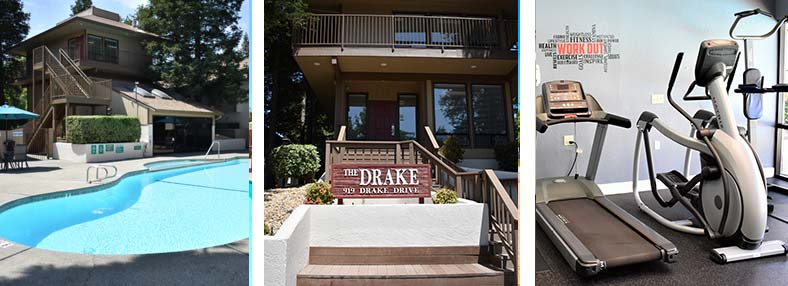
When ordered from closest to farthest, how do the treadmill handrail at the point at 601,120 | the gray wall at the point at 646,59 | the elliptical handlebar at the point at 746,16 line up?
the treadmill handrail at the point at 601,120 → the gray wall at the point at 646,59 → the elliptical handlebar at the point at 746,16

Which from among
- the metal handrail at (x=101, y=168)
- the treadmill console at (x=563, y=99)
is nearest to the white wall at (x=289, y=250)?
the treadmill console at (x=563, y=99)

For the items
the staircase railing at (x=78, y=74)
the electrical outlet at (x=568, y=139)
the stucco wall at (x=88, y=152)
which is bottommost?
the stucco wall at (x=88, y=152)

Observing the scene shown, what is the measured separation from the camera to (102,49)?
2852mm

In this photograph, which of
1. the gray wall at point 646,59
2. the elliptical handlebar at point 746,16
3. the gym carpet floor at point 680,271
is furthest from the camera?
the elliptical handlebar at point 746,16

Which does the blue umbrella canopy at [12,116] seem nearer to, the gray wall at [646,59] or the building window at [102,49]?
the building window at [102,49]

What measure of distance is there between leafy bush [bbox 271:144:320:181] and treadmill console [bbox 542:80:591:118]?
1.47 meters

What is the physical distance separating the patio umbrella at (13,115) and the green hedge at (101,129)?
0.31m

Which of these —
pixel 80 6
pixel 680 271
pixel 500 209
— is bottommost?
pixel 680 271

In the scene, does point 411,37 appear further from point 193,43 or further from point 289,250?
point 193,43

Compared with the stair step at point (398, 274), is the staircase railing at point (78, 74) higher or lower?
higher

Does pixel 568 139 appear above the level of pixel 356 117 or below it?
below

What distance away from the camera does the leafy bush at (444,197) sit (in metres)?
1.81

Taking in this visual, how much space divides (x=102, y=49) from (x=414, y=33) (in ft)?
8.80

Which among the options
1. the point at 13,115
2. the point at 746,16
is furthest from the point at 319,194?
the point at 746,16
